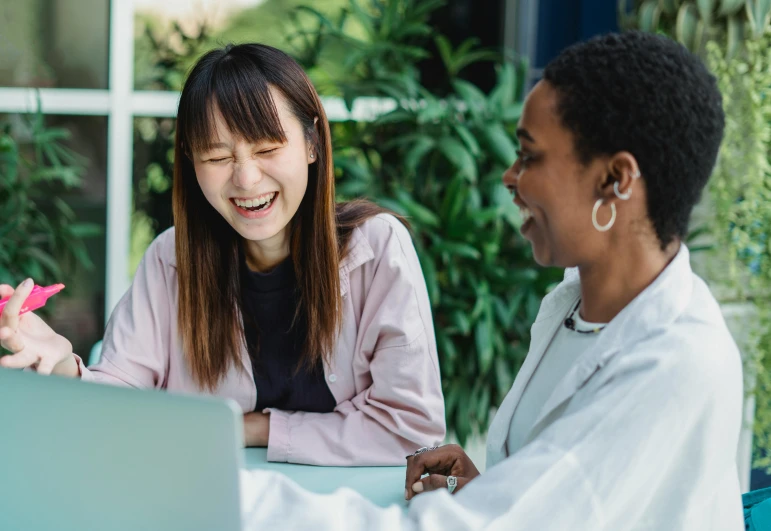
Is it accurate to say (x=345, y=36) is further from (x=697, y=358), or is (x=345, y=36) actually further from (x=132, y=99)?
(x=697, y=358)

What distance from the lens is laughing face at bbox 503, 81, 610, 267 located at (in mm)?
1014

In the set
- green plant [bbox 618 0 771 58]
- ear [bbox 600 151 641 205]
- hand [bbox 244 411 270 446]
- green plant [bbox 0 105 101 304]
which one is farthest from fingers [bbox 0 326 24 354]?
green plant [bbox 618 0 771 58]

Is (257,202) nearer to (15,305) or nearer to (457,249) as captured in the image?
(15,305)

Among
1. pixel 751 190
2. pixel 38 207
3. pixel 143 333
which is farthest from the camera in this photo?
pixel 38 207

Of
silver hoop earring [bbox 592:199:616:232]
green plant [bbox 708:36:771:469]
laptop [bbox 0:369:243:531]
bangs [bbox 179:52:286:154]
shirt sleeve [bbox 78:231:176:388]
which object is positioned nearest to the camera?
laptop [bbox 0:369:243:531]

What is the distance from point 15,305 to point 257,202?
49 centimetres

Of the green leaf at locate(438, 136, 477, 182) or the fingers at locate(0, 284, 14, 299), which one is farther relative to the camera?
the green leaf at locate(438, 136, 477, 182)

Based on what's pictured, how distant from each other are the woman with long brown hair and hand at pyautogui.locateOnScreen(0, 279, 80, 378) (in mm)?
126

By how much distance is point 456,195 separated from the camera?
3029 mm

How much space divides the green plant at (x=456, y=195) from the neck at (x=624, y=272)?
185 cm

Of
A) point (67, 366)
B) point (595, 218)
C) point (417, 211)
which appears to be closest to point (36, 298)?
point (67, 366)

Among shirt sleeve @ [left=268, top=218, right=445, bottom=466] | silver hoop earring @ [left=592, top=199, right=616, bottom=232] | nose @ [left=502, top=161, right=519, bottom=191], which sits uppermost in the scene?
nose @ [left=502, top=161, right=519, bottom=191]

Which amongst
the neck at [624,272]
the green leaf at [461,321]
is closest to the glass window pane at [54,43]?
the green leaf at [461,321]

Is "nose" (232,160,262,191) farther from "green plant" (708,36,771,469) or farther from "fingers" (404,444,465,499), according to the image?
"green plant" (708,36,771,469)
